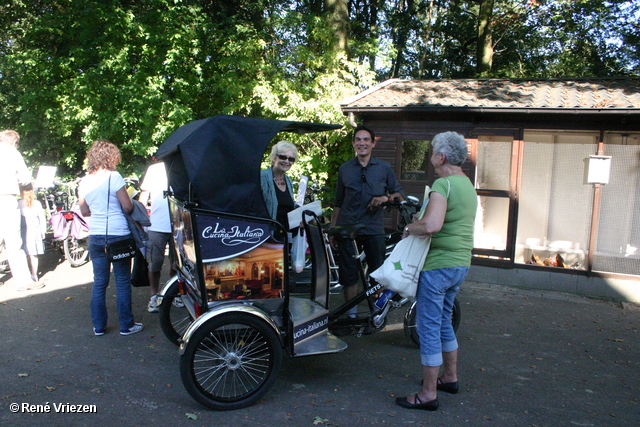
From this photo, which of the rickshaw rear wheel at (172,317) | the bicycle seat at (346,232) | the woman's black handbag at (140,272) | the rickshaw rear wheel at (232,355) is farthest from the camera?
the woman's black handbag at (140,272)

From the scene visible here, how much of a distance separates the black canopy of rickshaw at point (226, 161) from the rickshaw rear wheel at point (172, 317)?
1.43 metres

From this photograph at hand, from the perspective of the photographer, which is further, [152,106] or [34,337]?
[152,106]

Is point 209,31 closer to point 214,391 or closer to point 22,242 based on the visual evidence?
point 22,242

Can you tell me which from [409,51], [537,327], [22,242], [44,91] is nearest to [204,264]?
[537,327]

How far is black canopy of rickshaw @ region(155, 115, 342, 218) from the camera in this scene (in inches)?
134

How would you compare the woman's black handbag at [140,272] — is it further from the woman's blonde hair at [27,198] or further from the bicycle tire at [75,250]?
the bicycle tire at [75,250]

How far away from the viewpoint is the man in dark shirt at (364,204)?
15.8 ft

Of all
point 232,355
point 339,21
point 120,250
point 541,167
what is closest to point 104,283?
point 120,250

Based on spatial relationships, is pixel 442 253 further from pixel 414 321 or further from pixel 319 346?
pixel 414 321

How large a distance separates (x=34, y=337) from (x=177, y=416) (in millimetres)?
2336

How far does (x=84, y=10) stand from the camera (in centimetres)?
1119

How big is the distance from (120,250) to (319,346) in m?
2.23

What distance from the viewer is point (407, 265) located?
137 inches

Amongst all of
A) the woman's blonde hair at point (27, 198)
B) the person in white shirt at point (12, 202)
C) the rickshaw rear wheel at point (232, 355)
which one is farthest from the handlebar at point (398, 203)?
the woman's blonde hair at point (27, 198)
